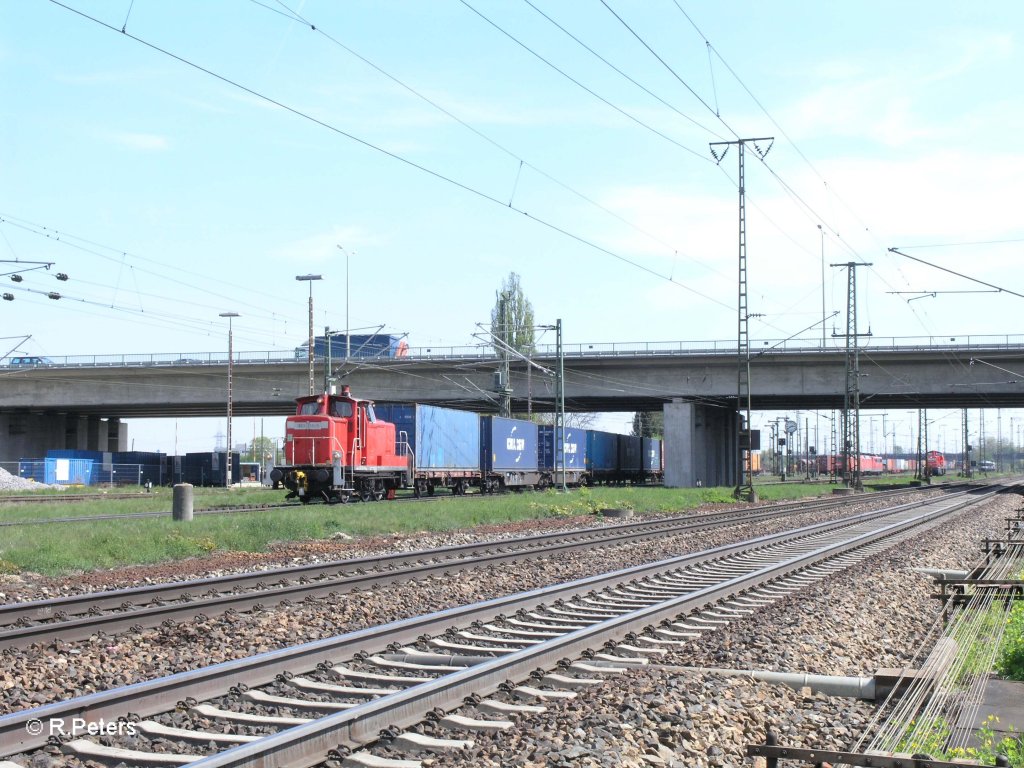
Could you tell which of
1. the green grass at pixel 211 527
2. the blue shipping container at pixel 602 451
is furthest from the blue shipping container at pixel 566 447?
the green grass at pixel 211 527

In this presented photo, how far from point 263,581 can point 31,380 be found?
2119 inches

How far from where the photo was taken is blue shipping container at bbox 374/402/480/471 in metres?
36.0

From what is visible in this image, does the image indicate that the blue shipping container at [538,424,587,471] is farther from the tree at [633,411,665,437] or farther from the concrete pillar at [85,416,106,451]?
the tree at [633,411,665,437]

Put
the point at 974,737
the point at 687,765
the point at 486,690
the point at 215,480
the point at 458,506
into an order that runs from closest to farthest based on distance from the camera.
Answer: the point at 687,765
the point at 974,737
the point at 486,690
the point at 458,506
the point at 215,480

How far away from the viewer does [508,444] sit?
148ft

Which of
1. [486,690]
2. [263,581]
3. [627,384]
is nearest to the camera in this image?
[486,690]

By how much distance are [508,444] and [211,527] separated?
2535 centimetres

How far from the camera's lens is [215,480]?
69250mm

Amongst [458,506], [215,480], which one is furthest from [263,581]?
[215,480]

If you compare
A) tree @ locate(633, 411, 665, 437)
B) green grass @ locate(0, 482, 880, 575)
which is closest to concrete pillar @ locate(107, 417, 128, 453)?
green grass @ locate(0, 482, 880, 575)

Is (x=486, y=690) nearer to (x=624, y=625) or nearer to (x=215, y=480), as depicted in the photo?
(x=624, y=625)

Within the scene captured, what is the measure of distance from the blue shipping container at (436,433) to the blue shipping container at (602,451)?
45.6ft

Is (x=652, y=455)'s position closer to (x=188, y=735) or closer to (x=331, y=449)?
(x=331, y=449)

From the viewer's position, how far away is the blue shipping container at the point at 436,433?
3603cm
